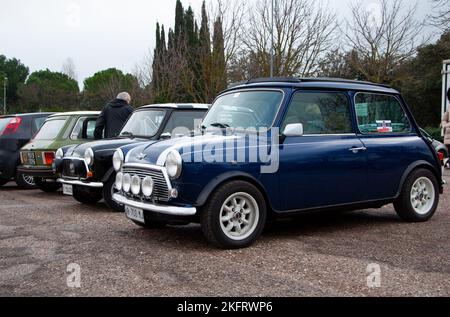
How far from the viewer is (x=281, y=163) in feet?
17.4

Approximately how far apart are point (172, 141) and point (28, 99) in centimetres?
7111

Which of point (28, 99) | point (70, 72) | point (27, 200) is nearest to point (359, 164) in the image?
point (27, 200)

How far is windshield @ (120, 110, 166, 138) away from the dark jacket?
2.93 feet

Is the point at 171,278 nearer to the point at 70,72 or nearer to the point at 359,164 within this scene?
the point at 359,164

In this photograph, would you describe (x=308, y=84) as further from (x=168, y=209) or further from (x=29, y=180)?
(x=29, y=180)

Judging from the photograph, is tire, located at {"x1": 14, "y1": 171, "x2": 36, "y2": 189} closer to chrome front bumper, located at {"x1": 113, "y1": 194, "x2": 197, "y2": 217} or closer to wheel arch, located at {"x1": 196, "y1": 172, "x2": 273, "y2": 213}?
chrome front bumper, located at {"x1": 113, "y1": 194, "x2": 197, "y2": 217}

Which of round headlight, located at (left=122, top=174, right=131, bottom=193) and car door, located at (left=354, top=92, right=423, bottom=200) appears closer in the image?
round headlight, located at (left=122, top=174, right=131, bottom=193)

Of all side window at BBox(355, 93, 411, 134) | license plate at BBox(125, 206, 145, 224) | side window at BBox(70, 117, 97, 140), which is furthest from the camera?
side window at BBox(70, 117, 97, 140)

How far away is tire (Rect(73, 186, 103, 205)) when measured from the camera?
7539mm

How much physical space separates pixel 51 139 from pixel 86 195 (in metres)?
2.15

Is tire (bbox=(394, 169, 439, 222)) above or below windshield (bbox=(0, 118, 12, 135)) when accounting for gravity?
below

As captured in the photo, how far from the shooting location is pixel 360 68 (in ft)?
86.8

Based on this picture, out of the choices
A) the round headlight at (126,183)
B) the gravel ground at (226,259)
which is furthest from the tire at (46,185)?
the round headlight at (126,183)

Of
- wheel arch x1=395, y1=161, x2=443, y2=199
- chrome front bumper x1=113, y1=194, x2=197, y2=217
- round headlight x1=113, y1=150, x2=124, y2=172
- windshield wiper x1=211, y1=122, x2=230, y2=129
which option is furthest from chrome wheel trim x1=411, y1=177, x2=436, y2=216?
round headlight x1=113, y1=150, x2=124, y2=172
